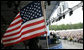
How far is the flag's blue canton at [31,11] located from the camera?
4.03m

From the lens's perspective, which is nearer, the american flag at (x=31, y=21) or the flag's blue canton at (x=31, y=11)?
the american flag at (x=31, y=21)

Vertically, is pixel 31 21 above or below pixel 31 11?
below

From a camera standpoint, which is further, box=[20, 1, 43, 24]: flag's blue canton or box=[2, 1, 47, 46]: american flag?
box=[20, 1, 43, 24]: flag's blue canton

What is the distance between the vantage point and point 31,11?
405 cm

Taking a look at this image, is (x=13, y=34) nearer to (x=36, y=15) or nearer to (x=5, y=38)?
(x=5, y=38)

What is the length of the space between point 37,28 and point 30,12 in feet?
2.29

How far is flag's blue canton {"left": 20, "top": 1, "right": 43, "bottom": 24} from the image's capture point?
4.03 meters

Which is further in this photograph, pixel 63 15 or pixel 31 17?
pixel 63 15

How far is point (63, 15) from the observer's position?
16.0m

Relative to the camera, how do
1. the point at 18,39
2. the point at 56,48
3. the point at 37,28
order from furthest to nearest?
the point at 56,48
the point at 18,39
the point at 37,28

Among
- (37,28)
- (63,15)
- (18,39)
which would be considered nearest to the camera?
(37,28)

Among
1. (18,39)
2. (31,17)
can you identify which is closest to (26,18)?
(31,17)

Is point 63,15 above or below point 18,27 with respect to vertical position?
above

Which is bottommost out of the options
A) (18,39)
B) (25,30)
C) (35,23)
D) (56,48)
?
(56,48)
